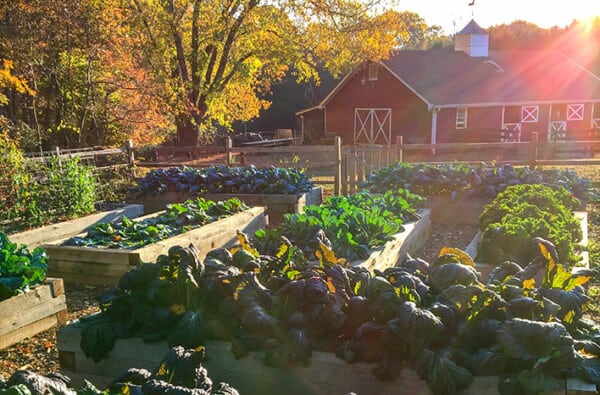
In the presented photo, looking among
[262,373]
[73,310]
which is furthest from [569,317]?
[73,310]

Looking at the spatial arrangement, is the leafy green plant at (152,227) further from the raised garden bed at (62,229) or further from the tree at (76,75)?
the tree at (76,75)

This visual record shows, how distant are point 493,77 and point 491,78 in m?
0.21

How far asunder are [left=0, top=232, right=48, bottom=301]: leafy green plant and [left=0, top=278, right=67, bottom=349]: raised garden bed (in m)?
0.06

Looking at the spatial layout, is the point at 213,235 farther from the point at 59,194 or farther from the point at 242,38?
the point at 242,38

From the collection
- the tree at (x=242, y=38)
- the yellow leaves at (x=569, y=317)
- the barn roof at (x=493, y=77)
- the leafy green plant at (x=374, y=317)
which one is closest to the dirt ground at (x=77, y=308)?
the leafy green plant at (x=374, y=317)

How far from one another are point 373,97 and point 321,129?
4.56 metres

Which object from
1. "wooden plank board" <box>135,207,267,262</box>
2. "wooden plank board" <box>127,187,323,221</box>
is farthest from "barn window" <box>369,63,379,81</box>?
"wooden plank board" <box>135,207,267,262</box>

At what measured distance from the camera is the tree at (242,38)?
1880 cm

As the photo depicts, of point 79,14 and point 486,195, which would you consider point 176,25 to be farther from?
point 486,195

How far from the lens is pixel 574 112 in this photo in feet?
83.1

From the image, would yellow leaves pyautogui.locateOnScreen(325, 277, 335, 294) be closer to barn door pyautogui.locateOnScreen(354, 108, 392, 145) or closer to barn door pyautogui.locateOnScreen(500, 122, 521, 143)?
barn door pyautogui.locateOnScreen(500, 122, 521, 143)

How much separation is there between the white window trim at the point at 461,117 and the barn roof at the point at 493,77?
59cm

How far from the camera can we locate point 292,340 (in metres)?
2.53

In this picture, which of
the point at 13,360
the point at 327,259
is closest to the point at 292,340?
the point at 327,259
